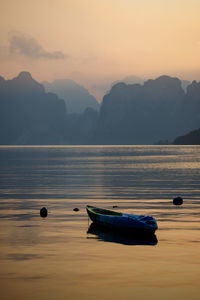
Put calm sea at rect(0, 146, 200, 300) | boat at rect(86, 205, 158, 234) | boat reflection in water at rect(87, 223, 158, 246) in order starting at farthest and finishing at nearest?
boat at rect(86, 205, 158, 234) < boat reflection in water at rect(87, 223, 158, 246) < calm sea at rect(0, 146, 200, 300)

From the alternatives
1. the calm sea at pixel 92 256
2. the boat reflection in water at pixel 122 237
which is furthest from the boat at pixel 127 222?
the calm sea at pixel 92 256

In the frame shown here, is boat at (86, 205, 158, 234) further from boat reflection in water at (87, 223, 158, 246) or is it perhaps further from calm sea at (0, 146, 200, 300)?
calm sea at (0, 146, 200, 300)

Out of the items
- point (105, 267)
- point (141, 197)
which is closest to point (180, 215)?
point (141, 197)

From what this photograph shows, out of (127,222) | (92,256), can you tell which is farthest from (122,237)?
(92,256)

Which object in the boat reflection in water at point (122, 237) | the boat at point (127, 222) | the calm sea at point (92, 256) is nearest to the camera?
the calm sea at point (92, 256)

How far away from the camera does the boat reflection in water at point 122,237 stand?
36156mm

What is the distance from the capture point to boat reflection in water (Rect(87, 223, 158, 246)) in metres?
36.2

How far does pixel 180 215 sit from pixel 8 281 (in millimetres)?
27024

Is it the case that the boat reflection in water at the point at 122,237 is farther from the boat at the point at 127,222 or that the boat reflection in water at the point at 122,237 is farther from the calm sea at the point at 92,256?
the boat at the point at 127,222

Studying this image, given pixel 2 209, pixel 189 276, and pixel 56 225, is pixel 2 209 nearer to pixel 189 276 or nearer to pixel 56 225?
pixel 56 225

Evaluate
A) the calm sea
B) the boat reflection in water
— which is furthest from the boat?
the calm sea

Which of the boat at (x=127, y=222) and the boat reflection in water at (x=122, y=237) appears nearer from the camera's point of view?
the boat reflection in water at (x=122, y=237)

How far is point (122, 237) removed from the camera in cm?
3831

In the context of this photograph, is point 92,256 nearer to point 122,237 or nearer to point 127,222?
point 122,237
